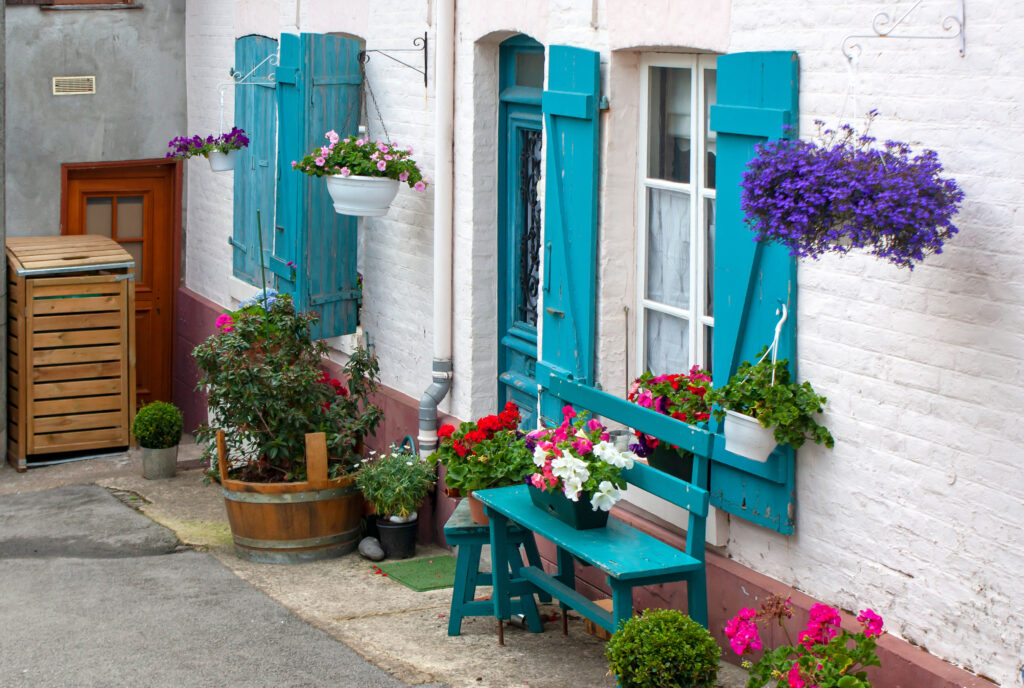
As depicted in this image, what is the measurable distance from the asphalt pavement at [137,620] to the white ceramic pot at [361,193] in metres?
2.15

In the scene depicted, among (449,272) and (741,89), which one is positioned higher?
(741,89)

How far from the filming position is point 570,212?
6.17 metres

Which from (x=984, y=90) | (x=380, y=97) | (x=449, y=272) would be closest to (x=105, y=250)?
(x=380, y=97)

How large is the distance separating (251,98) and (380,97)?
1796mm

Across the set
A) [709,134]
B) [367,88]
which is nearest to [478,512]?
[709,134]

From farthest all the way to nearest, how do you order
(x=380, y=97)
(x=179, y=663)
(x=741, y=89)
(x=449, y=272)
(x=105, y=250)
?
(x=105, y=250)
(x=380, y=97)
(x=449, y=272)
(x=179, y=663)
(x=741, y=89)

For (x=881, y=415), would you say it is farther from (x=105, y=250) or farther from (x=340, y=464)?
(x=105, y=250)

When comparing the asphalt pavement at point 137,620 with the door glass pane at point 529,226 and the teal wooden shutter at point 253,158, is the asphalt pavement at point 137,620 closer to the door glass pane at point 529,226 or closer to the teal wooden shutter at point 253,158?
the door glass pane at point 529,226

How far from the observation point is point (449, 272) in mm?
7410

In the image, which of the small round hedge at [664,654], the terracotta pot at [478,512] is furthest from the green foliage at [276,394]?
the small round hedge at [664,654]

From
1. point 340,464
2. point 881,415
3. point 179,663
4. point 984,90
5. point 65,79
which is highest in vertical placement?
point 65,79

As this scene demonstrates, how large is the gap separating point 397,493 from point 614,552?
2.34m

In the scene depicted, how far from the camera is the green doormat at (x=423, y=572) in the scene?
693 centimetres

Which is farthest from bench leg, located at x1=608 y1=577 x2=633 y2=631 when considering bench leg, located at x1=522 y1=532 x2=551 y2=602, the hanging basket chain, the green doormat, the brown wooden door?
the brown wooden door
